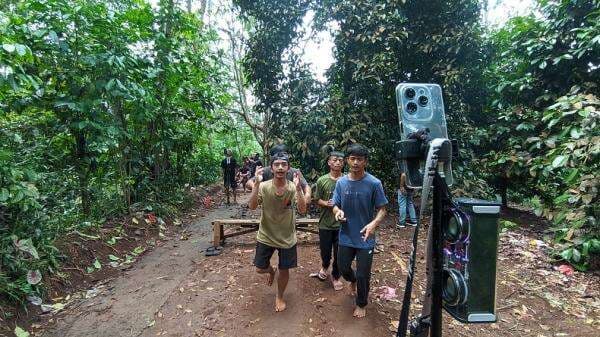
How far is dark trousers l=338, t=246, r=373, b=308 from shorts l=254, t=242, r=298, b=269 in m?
0.48

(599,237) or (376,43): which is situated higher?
(376,43)

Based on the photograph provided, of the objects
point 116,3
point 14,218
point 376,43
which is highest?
point 116,3

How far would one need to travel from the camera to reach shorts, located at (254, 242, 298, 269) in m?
3.61

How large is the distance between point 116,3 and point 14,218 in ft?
15.3

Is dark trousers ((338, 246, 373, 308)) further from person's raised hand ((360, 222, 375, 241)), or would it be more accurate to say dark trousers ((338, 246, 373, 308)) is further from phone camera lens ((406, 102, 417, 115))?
phone camera lens ((406, 102, 417, 115))

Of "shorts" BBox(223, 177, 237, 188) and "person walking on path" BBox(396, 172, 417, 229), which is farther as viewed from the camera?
"shorts" BBox(223, 177, 237, 188)

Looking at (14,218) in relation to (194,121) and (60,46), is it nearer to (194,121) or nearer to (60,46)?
(60,46)

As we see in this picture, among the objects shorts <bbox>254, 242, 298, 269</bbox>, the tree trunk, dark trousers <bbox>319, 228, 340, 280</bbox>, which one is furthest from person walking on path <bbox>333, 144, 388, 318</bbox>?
the tree trunk

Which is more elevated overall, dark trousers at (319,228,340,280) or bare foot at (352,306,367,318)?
dark trousers at (319,228,340,280)

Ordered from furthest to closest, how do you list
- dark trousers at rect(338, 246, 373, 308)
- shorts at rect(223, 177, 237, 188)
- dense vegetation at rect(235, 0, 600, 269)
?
shorts at rect(223, 177, 237, 188) → dense vegetation at rect(235, 0, 600, 269) → dark trousers at rect(338, 246, 373, 308)

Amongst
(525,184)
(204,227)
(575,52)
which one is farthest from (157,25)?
(525,184)

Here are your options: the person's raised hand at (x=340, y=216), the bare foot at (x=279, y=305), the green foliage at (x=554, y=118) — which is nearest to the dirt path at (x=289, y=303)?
the bare foot at (x=279, y=305)

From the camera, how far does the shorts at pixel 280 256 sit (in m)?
3.61

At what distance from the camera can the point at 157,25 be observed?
7.29 meters
